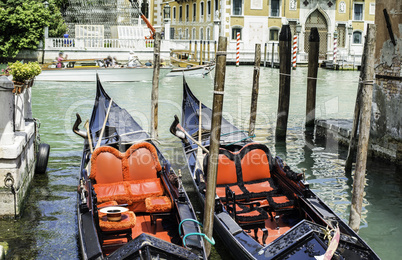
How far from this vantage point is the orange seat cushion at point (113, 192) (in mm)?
4337

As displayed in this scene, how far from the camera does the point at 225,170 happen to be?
4.84 metres

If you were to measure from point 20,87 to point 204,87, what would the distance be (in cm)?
1060

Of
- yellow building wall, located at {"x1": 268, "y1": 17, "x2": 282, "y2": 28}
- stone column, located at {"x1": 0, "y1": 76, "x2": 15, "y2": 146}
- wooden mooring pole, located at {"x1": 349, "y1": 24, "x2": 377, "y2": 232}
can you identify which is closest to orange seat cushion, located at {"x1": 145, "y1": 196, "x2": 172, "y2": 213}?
stone column, located at {"x1": 0, "y1": 76, "x2": 15, "y2": 146}

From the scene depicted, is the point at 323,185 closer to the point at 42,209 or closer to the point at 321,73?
the point at 42,209

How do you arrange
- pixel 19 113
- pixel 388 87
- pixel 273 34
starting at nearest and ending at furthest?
pixel 19 113, pixel 388 87, pixel 273 34

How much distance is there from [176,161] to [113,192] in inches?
102

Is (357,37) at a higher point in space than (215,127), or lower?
higher

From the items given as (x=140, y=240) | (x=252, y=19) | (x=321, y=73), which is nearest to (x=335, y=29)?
(x=252, y=19)

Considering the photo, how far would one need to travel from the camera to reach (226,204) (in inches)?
172

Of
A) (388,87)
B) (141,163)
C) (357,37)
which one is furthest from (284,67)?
(357,37)

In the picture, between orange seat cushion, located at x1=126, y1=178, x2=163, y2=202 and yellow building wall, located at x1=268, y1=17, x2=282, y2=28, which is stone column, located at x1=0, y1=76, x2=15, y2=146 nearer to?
orange seat cushion, located at x1=126, y1=178, x2=163, y2=202

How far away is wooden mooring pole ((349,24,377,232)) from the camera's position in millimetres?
4137

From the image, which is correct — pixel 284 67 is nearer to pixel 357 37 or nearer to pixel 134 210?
pixel 134 210

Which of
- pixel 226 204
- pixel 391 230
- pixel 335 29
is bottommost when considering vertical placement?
pixel 391 230
